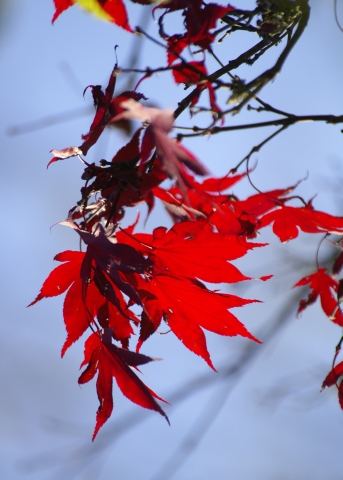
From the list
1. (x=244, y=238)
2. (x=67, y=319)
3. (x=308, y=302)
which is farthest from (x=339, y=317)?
(x=67, y=319)

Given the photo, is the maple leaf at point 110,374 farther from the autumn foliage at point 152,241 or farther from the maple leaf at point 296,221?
the maple leaf at point 296,221

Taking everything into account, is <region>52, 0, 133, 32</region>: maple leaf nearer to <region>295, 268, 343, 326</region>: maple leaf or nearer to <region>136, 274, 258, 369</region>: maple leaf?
<region>136, 274, 258, 369</region>: maple leaf

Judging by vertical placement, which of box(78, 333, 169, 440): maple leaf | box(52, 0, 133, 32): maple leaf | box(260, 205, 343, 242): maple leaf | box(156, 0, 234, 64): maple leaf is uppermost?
box(52, 0, 133, 32): maple leaf

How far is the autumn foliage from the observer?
674mm

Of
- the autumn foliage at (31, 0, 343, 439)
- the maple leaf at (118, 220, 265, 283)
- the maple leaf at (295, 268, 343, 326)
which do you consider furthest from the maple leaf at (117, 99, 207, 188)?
the maple leaf at (295, 268, 343, 326)

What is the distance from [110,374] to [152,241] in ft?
0.48

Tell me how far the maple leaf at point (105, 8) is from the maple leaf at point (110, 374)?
0.31 m

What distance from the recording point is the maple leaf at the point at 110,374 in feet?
2.37

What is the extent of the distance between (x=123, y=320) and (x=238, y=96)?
282 millimetres

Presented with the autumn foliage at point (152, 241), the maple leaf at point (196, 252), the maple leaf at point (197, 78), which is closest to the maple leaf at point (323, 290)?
the autumn foliage at point (152, 241)

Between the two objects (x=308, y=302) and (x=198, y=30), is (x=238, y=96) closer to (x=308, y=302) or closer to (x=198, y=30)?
(x=198, y=30)

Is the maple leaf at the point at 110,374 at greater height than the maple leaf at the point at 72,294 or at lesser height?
lesser

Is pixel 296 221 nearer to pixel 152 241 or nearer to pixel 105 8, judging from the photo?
pixel 152 241

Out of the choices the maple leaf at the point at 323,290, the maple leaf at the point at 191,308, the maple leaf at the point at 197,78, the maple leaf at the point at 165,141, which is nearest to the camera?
the maple leaf at the point at 165,141
